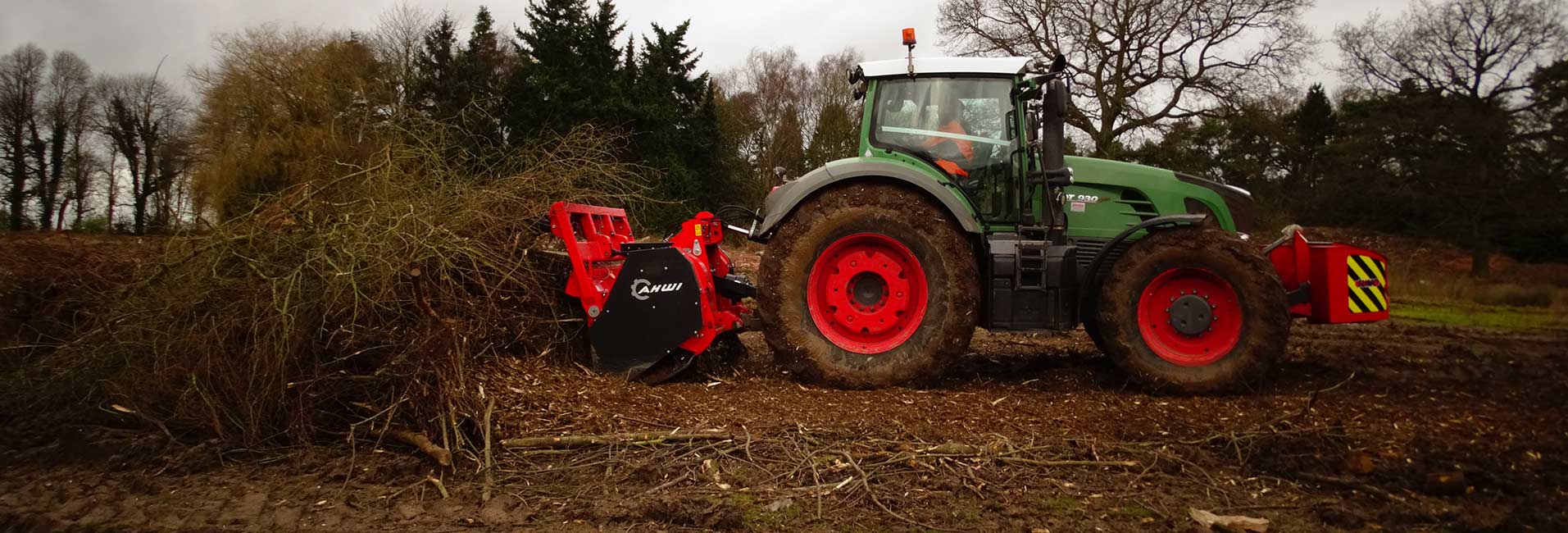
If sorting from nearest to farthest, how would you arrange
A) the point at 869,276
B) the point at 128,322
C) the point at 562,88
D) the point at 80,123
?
the point at 128,322
the point at 869,276
the point at 80,123
the point at 562,88

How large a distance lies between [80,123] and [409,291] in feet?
15.4

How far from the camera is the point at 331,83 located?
15.3 m

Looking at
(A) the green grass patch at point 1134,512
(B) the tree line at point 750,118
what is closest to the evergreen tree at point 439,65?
(B) the tree line at point 750,118

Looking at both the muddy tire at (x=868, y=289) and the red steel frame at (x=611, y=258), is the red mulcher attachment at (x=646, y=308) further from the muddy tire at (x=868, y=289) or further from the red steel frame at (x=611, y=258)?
the muddy tire at (x=868, y=289)

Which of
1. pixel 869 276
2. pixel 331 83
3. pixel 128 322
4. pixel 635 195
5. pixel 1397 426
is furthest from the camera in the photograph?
pixel 331 83

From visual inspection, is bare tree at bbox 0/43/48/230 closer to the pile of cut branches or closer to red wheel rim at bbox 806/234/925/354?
the pile of cut branches

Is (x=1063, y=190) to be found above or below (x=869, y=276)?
above

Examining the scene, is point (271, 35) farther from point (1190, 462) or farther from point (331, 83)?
point (1190, 462)

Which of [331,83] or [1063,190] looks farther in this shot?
[331,83]

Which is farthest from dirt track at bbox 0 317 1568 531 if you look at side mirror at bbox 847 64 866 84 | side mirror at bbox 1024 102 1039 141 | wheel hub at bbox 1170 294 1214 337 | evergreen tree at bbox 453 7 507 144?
evergreen tree at bbox 453 7 507 144

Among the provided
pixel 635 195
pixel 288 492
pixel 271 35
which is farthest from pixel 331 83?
pixel 288 492

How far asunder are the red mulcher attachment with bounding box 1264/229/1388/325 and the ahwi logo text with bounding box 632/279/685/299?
3.55m

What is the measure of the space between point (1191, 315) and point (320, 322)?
4.60 m

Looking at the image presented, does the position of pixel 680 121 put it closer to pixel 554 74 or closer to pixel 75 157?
pixel 554 74
